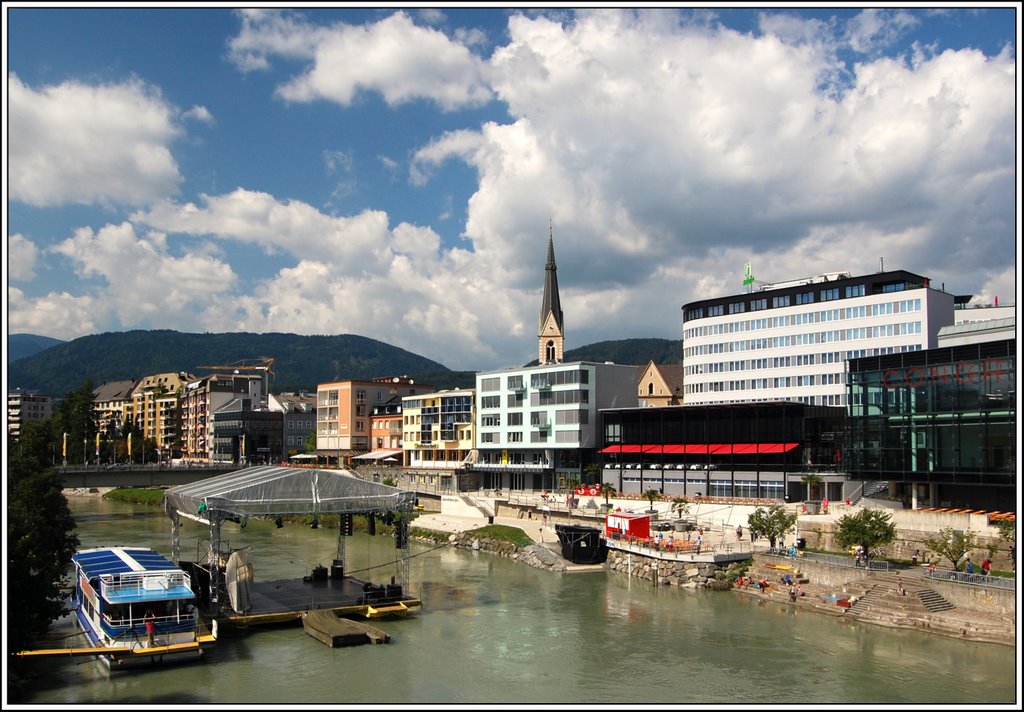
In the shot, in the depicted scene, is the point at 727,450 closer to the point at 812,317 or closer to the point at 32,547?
the point at 812,317

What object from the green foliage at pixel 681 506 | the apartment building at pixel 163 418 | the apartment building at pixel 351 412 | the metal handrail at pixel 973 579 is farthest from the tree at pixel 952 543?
the apartment building at pixel 163 418

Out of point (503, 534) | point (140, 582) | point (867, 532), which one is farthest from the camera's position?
point (503, 534)

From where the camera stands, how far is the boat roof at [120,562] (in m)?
34.2

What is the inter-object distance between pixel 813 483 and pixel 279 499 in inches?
1753

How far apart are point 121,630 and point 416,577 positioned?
79.2 ft

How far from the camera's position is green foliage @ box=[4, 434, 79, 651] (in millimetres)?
30250

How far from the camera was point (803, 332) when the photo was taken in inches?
3506

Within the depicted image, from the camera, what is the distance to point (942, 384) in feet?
176

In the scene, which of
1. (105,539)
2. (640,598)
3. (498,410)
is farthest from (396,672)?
(498,410)

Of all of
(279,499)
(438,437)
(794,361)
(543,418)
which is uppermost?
(794,361)

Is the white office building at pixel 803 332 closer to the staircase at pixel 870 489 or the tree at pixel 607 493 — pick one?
the staircase at pixel 870 489

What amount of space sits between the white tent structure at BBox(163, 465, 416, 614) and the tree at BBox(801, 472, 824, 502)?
118ft

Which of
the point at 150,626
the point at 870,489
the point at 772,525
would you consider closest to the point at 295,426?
the point at 870,489

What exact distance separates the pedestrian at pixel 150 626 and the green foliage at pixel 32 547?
3.90 metres
